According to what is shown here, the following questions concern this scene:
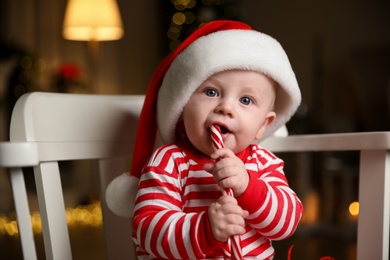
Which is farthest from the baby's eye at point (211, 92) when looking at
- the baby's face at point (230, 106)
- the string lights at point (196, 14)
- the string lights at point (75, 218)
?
the string lights at point (196, 14)

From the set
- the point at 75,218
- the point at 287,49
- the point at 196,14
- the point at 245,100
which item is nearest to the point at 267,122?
the point at 245,100

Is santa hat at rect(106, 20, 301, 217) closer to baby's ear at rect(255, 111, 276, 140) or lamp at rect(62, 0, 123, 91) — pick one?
baby's ear at rect(255, 111, 276, 140)

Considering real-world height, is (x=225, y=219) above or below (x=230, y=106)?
below

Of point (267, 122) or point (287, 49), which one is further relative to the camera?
point (287, 49)

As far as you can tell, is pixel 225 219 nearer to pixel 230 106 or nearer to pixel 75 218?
pixel 230 106

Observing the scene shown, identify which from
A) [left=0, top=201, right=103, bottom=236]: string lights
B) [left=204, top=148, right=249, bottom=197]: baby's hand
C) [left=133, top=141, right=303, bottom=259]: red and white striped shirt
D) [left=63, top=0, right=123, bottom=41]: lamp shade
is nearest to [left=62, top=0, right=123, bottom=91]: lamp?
[left=63, top=0, right=123, bottom=41]: lamp shade

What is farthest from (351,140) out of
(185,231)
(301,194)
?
(301,194)

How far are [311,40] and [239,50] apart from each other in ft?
13.9

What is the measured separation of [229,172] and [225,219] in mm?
66

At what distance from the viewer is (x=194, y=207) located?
2.78ft

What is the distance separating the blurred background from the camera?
3.93 metres

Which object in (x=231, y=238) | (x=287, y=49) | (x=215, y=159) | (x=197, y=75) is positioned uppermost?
(x=287, y=49)

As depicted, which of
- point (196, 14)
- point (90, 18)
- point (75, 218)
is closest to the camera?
point (75, 218)

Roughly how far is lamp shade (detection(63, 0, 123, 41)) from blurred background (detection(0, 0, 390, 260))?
8 centimetres
